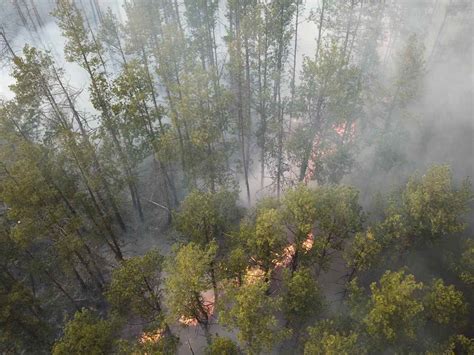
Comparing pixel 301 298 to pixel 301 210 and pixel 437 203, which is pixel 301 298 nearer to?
pixel 301 210

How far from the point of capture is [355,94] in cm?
2661

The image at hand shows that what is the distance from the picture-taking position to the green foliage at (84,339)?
17.5m

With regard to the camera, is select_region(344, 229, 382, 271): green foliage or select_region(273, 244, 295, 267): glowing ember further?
select_region(273, 244, 295, 267): glowing ember

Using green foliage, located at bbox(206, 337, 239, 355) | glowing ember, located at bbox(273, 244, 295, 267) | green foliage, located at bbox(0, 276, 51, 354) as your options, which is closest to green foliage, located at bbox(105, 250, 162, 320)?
green foliage, located at bbox(206, 337, 239, 355)

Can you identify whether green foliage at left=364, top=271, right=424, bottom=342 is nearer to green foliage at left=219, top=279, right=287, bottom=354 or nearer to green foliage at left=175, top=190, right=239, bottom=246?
green foliage at left=219, top=279, right=287, bottom=354

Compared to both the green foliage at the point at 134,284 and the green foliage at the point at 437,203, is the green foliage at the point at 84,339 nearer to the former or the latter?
→ the green foliage at the point at 134,284

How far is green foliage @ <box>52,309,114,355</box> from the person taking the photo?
57.5 feet

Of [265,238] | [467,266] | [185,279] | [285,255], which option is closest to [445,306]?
[467,266]

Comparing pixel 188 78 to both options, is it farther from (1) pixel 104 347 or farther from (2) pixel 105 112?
(1) pixel 104 347

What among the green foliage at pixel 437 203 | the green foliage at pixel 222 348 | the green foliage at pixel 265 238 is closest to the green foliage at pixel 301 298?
the green foliage at pixel 265 238

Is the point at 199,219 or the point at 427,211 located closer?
the point at 427,211

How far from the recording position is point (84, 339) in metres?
17.7

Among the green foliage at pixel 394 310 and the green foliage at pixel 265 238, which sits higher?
the green foliage at pixel 265 238

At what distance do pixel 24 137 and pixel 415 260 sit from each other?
26845 mm
